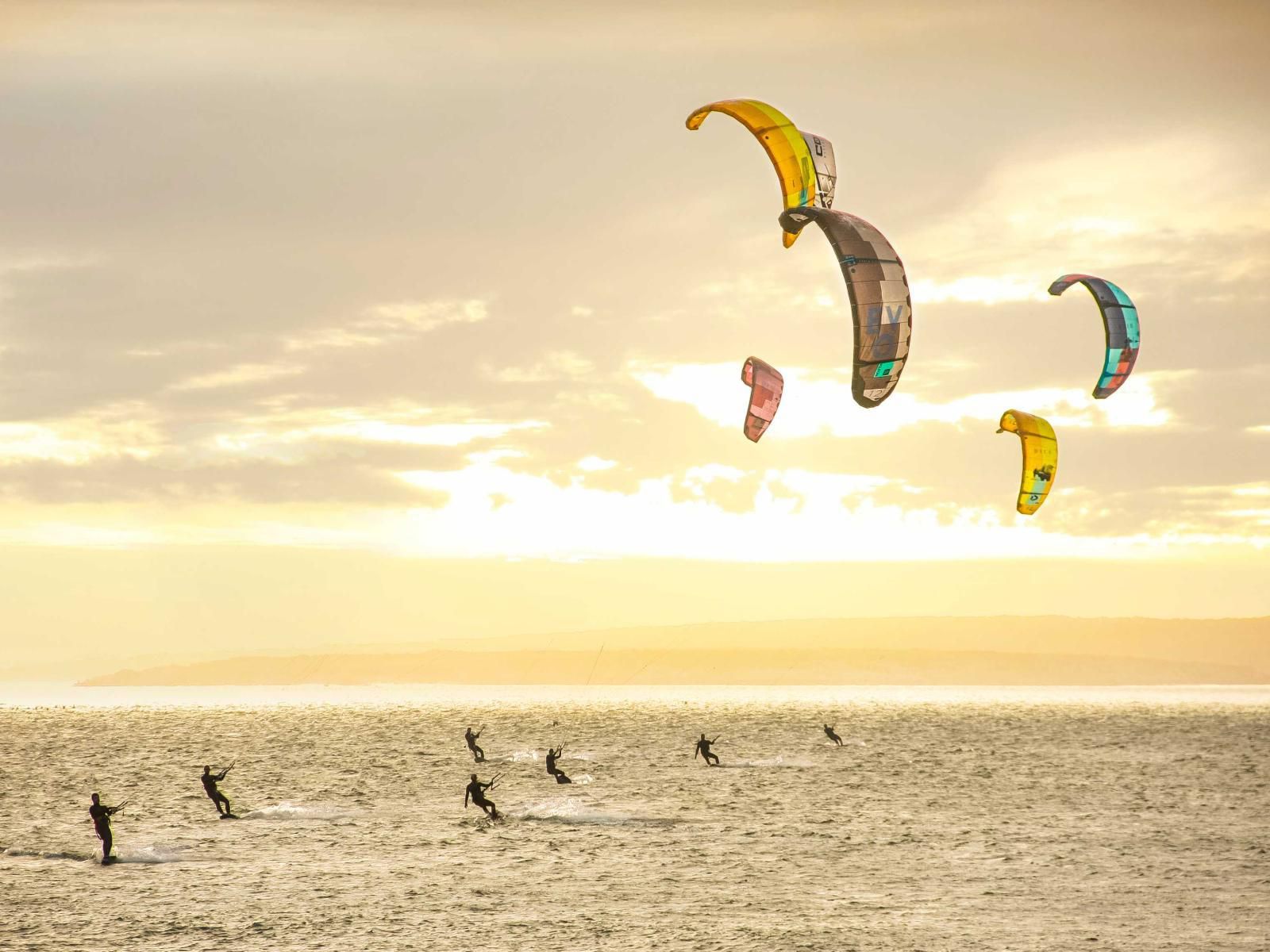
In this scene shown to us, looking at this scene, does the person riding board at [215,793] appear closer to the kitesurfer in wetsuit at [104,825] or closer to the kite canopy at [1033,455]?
the kitesurfer in wetsuit at [104,825]

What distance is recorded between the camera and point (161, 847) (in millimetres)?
25484

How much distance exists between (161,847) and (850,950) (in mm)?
15054

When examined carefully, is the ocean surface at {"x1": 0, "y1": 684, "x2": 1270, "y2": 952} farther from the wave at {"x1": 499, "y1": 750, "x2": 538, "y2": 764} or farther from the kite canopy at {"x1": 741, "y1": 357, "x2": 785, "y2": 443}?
the kite canopy at {"x1": 741, "y1": 357, "x2": 785, "y2": 443}

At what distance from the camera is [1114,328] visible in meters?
36.3

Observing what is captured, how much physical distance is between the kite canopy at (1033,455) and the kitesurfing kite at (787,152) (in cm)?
1397

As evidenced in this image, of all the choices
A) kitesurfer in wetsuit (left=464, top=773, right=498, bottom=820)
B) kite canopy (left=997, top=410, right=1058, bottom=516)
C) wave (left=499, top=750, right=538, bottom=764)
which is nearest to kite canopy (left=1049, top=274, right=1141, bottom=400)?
kite canopy (left=997, top=410, right=1058, bottom=516)

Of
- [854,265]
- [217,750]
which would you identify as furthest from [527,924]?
[217,750]

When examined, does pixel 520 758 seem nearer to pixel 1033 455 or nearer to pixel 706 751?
pixel 706 751

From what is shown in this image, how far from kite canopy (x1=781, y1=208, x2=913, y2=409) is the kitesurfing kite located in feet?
6.51

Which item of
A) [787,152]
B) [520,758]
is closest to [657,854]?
Result: [787,152]

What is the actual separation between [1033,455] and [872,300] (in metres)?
16.8

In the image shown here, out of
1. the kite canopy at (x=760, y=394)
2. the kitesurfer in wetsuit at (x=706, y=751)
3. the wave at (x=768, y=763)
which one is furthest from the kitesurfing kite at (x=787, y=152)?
the wave at (x=768, y=763)

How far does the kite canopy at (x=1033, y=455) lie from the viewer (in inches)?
1502

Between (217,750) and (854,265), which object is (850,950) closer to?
(854,265)
